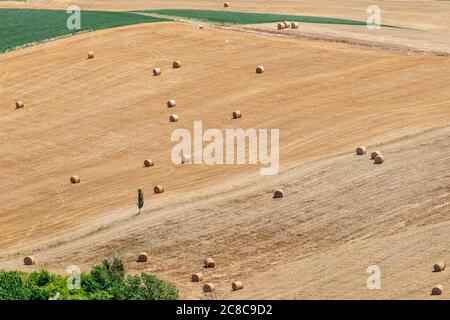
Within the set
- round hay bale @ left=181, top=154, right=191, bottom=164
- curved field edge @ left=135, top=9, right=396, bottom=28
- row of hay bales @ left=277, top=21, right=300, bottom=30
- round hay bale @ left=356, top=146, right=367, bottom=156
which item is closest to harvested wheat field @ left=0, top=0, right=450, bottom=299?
round hay bale @ left=181, top=154, right=191, bottom=164

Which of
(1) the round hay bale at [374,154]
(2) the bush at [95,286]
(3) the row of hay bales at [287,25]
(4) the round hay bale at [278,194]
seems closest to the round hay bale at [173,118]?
(1) the round hay bale at [374,154]

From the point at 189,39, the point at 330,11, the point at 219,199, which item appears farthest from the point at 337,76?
the point at 330,11

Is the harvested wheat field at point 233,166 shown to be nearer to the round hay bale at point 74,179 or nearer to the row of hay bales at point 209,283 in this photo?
the row of hay bales at point 209,283

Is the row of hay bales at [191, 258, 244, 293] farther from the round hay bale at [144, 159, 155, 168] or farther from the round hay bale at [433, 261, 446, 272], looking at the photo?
the round hay bale at [144, 159, 155, 168]

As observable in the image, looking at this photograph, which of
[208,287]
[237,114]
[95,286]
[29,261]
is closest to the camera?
[95,286]

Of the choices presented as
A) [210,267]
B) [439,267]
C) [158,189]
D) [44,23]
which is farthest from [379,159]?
[44,23]

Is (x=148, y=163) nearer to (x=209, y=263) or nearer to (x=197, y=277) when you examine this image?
(x=209, y=263)
